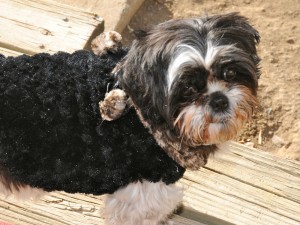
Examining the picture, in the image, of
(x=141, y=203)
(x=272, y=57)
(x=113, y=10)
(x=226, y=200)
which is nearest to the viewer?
(x=141, y=203)

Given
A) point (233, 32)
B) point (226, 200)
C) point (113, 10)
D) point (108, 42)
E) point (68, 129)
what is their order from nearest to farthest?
point (233, 32)
point (68, 129)
point (108, 42)
point (226, 200)
point (113, 10)

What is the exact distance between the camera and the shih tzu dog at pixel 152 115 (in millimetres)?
2510

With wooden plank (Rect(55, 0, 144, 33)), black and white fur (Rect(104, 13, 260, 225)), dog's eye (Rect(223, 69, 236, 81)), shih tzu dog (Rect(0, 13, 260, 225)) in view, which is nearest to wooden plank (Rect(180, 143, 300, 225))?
shih tzu dog (Rect(0, 13, 260, 225))

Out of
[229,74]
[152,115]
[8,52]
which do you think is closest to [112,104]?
[152,115]

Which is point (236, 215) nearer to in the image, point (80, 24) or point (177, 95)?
point (177, 95)

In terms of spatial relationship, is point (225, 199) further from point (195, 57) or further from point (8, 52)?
point (8, 52)

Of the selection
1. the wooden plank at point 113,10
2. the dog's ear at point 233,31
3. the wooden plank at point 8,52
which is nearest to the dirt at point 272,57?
the wooden plank at point 113,10

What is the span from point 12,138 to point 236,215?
146cm

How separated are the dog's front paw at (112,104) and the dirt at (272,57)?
1.62 m

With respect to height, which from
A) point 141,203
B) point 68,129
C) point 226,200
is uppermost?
point 68,129

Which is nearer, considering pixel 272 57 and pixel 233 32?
pixel 233 32

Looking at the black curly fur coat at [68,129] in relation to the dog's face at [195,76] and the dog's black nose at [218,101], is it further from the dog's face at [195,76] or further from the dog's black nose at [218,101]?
the dog's black nose at [218,101]

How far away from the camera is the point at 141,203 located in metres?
3.05

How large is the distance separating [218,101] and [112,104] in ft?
1.61
